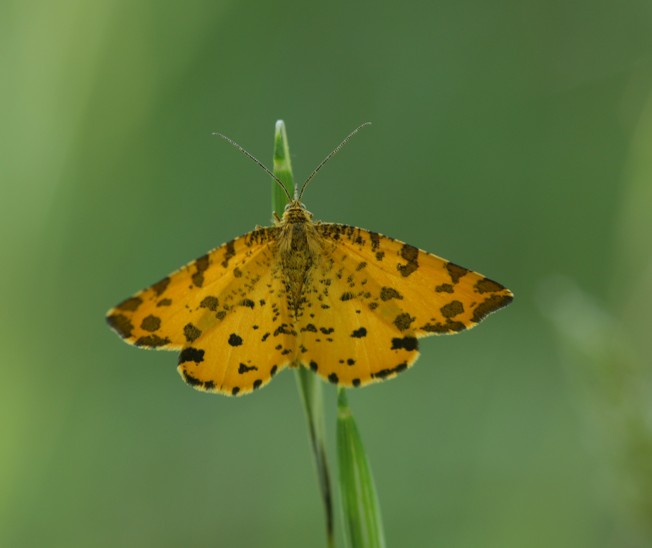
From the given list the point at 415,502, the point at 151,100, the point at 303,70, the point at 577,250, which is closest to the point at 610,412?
the point at 415,502

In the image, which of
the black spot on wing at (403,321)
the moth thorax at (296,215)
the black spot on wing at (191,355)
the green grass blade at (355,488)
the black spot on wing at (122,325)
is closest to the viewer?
the green grass blade at (355,488)

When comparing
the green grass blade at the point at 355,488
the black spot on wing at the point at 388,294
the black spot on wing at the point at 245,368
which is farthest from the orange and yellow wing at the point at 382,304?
the green grass blade at the point at 355,488

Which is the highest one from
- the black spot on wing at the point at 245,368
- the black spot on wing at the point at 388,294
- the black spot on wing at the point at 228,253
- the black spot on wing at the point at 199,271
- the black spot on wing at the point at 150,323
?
the black spot on wing at the point at 228,253

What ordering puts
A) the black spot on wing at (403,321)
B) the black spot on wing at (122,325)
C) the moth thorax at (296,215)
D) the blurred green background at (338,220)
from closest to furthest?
1. the black spot on wing at (122,325)
2. the black spot on wing at (403,321)
3. the moth thorax at (296,215)
4. the blurred green background at (338,220)

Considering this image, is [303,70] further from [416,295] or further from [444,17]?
[416,295]

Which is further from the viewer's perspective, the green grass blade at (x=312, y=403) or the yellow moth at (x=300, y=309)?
the yellow moth at (x=300, y=309)

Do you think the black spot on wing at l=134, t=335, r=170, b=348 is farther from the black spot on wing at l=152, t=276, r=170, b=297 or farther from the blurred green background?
the blurred green background

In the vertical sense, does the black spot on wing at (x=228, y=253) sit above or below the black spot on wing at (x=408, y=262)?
above

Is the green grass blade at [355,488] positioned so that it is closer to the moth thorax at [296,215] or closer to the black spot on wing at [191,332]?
the black spot on wing at [191,332]
